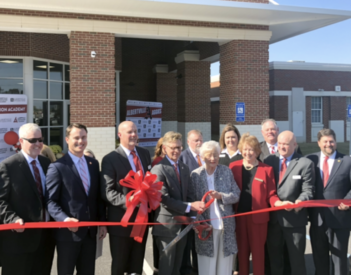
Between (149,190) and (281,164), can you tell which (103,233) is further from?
(281,164)

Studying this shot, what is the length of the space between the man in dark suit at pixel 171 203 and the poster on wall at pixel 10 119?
8.62m

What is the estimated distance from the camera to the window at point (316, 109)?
30.5 meters

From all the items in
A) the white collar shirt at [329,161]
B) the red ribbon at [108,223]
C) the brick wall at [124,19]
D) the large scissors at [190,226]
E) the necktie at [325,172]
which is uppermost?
the brick wall at [124,19]

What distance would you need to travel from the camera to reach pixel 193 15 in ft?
39.4

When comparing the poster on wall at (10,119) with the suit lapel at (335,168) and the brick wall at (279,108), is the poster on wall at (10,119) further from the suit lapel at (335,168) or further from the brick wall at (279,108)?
the brick wall at (279,108)

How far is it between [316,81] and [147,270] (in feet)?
93.5

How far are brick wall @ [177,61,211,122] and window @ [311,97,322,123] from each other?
598 inches

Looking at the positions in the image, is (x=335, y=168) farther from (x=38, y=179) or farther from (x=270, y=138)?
(x=38, y=179)

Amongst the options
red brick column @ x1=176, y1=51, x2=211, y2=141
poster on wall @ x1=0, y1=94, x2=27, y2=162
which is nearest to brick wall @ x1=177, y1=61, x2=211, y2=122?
red brick column @ x1=176, y1=51, x2=211, y2=141

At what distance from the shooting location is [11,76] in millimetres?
13562

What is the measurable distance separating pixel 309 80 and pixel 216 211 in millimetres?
28338

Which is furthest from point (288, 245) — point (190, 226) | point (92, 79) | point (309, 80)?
point (309, 80)

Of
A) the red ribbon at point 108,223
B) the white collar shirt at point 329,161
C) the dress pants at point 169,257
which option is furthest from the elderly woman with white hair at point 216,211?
the white collar shirt at point 329,161

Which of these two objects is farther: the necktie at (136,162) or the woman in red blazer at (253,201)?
the woman in red blazer at (253,201)
